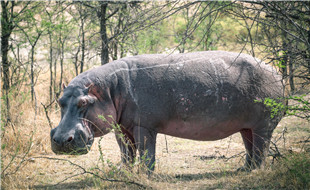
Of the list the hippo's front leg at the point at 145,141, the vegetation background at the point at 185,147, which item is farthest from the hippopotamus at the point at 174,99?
the vegetation background at the point at 185,147

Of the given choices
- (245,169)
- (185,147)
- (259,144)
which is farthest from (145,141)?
(185,147)

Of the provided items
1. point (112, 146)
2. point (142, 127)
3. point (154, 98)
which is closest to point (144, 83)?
point (154, 98)

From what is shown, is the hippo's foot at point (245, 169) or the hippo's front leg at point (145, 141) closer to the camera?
the hippo's front leg at point (145, 141)

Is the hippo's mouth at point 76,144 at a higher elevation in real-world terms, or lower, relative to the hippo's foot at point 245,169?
higher

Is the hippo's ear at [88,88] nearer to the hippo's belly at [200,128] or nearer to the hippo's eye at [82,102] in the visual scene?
the hippo's eye at [82,102]

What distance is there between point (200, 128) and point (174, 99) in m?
0.52

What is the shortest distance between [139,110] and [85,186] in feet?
3.65

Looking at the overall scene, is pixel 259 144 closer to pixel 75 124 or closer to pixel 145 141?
pixel 145 141

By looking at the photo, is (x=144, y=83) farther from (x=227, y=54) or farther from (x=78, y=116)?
(x=227, y=54)

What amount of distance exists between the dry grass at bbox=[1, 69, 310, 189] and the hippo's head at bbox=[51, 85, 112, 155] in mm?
197

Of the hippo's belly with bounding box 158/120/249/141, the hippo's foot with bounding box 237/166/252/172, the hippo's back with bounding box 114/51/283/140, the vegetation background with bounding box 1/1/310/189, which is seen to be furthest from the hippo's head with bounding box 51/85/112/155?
the hippo's foot with bounding box 237/166/252/172

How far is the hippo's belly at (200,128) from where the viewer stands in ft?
14.6

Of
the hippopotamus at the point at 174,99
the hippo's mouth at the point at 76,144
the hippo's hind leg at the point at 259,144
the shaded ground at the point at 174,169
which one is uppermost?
the hippopotamus at the point at 174,99

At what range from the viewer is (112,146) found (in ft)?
21.2
